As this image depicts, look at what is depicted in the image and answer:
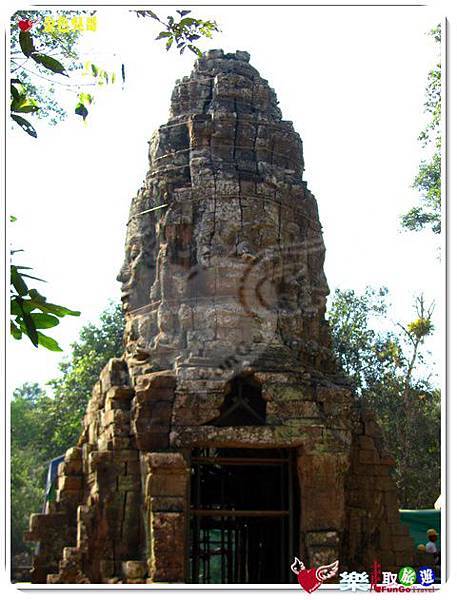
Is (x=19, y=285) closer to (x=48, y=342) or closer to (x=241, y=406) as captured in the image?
(x=48, y=342)

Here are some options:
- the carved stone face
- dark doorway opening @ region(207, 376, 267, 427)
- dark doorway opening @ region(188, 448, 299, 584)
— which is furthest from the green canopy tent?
dark doorway opening @ region(207, 376, 267, 427)

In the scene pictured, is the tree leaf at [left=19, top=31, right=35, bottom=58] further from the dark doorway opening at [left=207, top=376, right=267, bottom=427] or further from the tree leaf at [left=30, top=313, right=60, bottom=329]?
the dark doorway opening at [left=207, top=376, right=267, bottom=427]

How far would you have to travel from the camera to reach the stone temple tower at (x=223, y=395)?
9898 millimetres

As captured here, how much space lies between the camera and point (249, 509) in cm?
1171

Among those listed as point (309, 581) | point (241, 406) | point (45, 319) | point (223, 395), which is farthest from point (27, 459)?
point (45, 319)

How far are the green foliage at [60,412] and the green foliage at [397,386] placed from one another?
5.27 metres

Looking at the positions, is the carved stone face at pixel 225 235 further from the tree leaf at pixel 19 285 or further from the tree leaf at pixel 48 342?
the tree leaf at pixel 19 285

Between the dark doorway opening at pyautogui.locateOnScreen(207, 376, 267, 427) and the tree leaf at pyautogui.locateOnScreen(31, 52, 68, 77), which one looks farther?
the dark doorway opening at pyautogui.locateOnScreen(207, 376, 267, 427)

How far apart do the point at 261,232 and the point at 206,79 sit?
229 cm

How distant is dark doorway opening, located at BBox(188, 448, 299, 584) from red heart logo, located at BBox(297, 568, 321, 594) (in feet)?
4.82

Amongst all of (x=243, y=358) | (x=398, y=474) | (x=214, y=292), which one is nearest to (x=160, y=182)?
(x=214, y=292)

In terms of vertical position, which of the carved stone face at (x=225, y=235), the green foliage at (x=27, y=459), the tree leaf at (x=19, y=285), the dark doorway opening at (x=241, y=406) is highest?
the carved stone face at (x=225, y=235)

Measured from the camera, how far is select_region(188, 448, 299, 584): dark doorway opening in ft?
32.9

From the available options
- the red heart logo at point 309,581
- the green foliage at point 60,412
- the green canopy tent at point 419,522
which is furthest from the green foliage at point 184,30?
the green foliage at point 60,412
